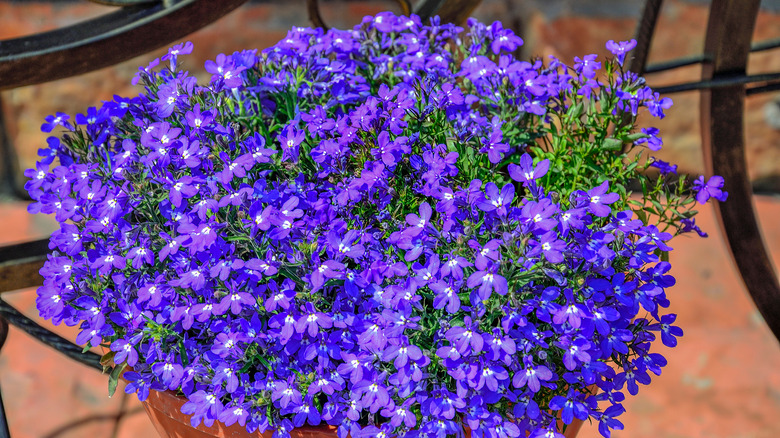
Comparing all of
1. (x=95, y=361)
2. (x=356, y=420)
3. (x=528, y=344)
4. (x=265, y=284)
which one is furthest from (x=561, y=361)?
(x=95, y=361)

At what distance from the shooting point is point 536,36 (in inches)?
91.0

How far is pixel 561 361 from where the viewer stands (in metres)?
0.88

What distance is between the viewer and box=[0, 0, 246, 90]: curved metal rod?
0.87m

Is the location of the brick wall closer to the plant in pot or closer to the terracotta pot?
the plant in pot

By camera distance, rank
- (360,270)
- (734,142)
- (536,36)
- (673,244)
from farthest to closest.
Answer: (536,36) → (673,244) → (734,142) → (360,270)

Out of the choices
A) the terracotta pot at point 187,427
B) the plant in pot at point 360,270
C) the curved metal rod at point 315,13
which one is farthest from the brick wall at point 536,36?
the terracotta pot at point 187,427

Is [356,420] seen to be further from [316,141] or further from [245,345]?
[316,141]

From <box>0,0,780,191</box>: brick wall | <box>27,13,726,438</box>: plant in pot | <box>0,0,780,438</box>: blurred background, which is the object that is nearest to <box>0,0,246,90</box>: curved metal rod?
<box>27,13,726,438</box>: plant in pot

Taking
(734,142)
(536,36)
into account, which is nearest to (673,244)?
(536,36)

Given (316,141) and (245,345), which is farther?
(316,141)

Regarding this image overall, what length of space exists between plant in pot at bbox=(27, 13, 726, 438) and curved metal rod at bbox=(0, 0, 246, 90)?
79 mm

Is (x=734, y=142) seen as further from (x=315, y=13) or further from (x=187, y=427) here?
(x=187, y=427)

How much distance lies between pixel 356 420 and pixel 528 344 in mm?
209

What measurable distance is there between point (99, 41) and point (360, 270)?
16.0 inches
